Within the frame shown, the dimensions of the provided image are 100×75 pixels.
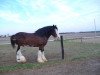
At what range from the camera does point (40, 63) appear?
11039 mm

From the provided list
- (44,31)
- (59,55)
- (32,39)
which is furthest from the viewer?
(59,55)

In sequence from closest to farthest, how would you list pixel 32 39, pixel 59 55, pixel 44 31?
pixel 32 39 < pixel 44 31 < pixel 59 55

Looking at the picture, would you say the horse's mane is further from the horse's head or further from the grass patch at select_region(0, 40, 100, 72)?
the grass patch at select_region(0, 40, 100, 72)

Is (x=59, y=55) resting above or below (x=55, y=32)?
below

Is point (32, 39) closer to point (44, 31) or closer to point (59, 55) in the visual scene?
point (44, 31)

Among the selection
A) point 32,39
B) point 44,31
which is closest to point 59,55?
point 44,31

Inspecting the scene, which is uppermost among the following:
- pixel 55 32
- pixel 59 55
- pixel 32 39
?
pixel 55 32

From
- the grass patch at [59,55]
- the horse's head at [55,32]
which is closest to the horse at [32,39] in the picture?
the horse's head at [55,32]

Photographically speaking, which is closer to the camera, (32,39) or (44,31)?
(32,39)

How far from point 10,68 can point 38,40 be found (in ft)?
8.15

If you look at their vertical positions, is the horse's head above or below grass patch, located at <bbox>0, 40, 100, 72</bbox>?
above

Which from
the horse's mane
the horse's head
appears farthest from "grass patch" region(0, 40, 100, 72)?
the horse's mane

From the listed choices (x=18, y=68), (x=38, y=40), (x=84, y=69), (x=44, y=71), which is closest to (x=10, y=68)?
(x=18, y=68)

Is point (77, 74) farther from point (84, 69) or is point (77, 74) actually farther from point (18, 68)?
point (18, 68)
